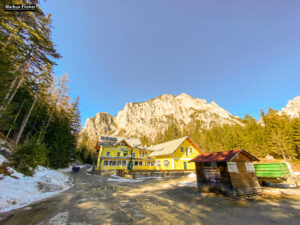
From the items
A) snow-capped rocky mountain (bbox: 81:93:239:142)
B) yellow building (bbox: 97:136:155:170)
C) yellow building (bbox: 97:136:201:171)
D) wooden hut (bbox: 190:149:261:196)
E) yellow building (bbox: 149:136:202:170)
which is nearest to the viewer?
wooden hut (bbox: 190:149:261:196)

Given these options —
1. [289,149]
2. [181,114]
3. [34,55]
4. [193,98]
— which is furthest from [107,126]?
[289,149]

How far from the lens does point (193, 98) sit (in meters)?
172

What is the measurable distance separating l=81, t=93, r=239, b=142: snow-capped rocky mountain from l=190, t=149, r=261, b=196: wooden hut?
120342mm

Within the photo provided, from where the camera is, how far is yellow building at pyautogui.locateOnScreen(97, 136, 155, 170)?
1122 inches

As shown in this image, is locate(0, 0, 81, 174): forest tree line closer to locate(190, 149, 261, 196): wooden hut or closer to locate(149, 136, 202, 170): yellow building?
locate(190, 149, 261, 196): wooden hut

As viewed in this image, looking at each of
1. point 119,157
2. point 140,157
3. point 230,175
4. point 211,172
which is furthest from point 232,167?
point 140,157

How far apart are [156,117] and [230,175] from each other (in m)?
141

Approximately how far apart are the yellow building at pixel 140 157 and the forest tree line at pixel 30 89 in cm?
906

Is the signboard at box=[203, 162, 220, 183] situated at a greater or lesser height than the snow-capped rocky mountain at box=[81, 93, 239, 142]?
lesser

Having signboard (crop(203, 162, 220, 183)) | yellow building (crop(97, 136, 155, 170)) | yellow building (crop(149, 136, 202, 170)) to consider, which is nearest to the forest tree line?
yellow building (crop(97, 136, 155, 170))

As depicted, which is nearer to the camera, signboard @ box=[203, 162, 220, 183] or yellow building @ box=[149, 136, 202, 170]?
signboard @ box=[203, 162, 220, 183]

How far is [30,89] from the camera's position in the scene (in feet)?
66.8

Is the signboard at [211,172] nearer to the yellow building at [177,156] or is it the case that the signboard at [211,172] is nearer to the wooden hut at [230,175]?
the wooden hut at [230,175]

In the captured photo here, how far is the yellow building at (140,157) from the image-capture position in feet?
92.3
